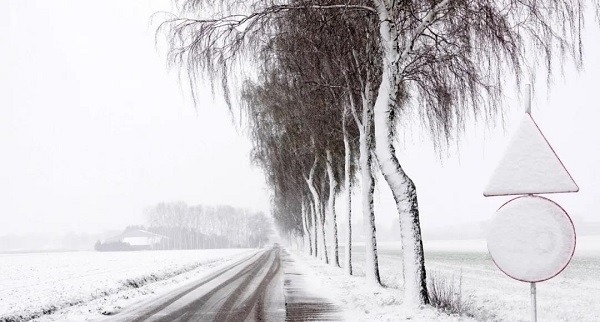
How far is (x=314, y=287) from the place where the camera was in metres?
14.9

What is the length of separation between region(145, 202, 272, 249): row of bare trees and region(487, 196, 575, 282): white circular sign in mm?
138322

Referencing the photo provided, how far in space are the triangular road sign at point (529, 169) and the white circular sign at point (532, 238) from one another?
193 mm

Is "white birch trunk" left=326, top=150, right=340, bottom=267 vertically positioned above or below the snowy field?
above

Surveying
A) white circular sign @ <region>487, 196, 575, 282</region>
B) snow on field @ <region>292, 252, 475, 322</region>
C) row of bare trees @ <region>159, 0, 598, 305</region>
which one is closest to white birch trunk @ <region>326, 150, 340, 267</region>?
snow on field @ <region>292, 252, 475, 322</region>

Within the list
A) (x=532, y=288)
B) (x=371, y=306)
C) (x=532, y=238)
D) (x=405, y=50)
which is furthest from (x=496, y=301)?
(x=532, y=238)

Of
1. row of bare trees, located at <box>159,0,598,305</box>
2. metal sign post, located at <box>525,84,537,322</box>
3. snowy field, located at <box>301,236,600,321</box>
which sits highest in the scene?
row of bare trees, located at <box>159,0,598,305</box>

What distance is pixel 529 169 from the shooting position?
4.60 m

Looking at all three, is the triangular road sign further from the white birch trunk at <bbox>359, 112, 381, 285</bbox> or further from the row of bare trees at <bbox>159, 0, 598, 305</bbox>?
the white birch trunk at <bbox>359, 112, 381, 285</bbox>

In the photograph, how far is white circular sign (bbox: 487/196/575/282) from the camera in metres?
4.22

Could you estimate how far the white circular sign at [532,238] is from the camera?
4.22 m

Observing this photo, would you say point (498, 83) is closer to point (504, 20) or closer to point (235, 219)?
point (504, 20)

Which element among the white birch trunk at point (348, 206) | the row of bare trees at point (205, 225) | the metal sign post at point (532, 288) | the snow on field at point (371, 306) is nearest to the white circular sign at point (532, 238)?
the metal sign post at point (532, 288)

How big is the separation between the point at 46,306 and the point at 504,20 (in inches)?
419

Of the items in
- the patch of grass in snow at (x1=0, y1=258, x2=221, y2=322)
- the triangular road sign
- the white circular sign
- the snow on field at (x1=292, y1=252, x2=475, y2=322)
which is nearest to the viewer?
the white circular sign
